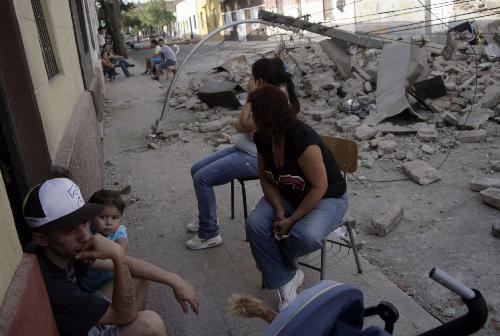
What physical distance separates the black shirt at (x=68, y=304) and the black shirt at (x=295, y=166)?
57.4 inches

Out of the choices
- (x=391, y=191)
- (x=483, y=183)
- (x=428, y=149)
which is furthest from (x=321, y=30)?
(x=483, y=183)

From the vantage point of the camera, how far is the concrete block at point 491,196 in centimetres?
459

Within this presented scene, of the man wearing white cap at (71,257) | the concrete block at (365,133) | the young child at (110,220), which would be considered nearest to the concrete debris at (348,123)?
the concrete block at (365,133)

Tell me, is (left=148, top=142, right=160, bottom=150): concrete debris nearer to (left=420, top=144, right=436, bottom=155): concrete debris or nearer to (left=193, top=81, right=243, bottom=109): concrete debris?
(left=193, top=81, right=243, bottom=109): concrete debris

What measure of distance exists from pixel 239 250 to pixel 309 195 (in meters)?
1.20

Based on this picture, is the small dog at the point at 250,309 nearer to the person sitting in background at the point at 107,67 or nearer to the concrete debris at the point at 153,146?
the concrete debris at the point at 153,146

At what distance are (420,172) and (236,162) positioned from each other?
119 inches

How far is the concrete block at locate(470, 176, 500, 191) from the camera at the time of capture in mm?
4988

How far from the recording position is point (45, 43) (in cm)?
461

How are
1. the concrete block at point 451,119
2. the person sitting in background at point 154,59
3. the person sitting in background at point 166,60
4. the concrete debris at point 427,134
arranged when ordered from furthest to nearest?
1. the person sitting in background at point 154,59
2. the person sitting in background at point 166,60
3. the concrete block at point 451,119
4. the concrete debris at point 427,134

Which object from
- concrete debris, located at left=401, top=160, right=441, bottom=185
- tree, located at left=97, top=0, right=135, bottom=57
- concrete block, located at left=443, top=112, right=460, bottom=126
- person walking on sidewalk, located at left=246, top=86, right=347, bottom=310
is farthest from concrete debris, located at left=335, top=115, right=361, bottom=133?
tree, located at left=97, top=0, right=135, bottom=57

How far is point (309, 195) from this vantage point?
2.82m

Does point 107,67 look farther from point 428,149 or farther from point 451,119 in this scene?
point 428,149

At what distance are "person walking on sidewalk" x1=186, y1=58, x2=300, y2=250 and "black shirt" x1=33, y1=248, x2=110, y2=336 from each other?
75.7 inches
